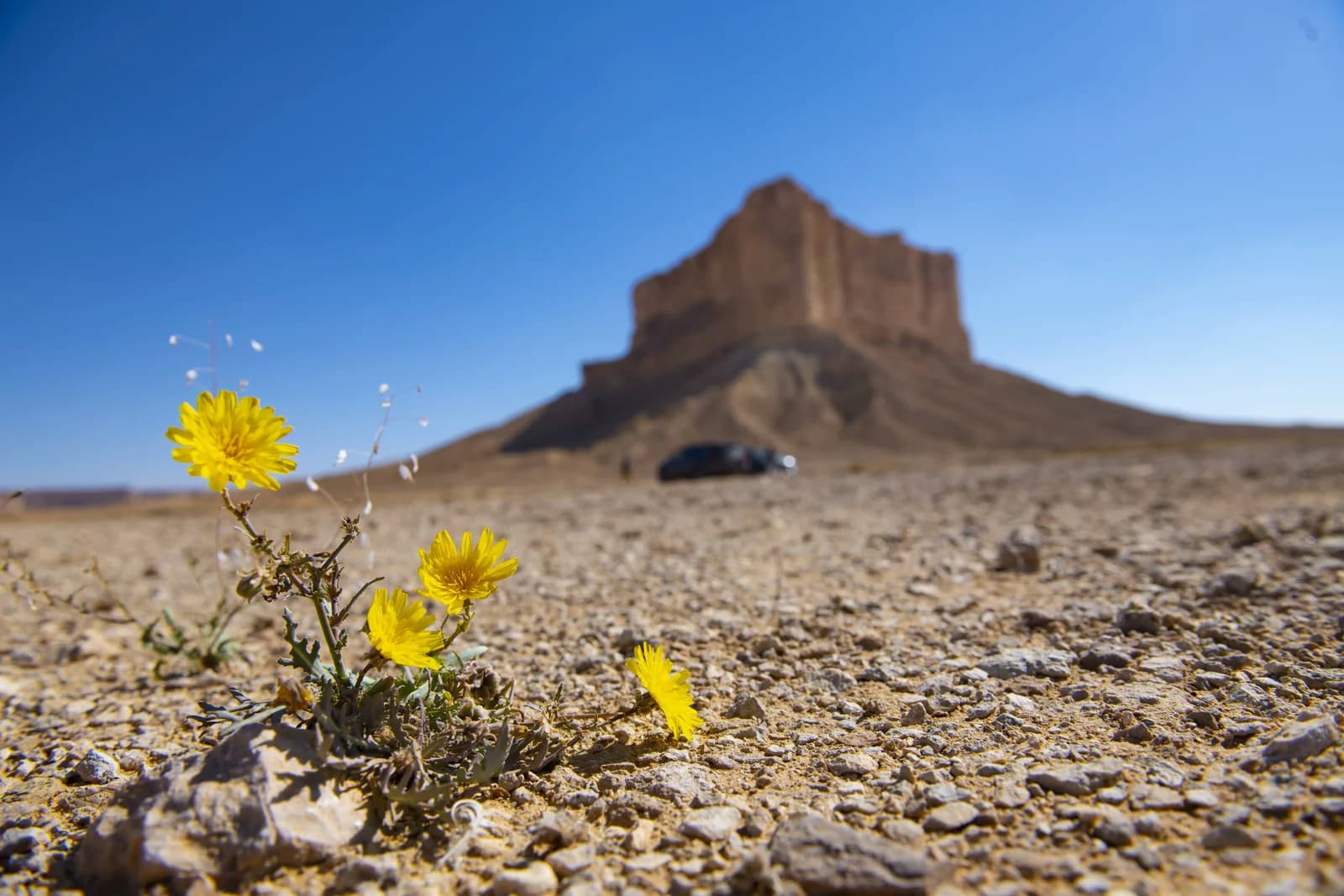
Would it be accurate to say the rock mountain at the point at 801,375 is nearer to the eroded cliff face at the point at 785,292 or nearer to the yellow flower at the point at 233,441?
the eroded cliff face at the point at 785,292

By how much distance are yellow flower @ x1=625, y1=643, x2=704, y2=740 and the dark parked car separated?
71.8ft

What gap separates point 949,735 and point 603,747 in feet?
3.17

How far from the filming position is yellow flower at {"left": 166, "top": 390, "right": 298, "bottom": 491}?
1.50 metres

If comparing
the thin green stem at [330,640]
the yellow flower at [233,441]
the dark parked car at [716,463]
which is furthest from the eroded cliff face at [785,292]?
the yellow flower at [233,441]

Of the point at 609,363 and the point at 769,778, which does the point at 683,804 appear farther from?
the point at 609,363

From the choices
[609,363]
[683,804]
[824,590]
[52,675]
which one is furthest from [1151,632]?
[609,363]

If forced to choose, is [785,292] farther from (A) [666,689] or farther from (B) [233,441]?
(B) [233,441]

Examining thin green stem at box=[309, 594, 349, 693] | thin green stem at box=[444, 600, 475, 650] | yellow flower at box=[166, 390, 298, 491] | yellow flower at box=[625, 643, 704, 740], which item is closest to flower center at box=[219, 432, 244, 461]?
yellow flower at box=[166, 390, 298, 491]

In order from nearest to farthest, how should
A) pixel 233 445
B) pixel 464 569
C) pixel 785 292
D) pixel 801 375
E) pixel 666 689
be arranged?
pixel 233 445 → pixel 464 569 → pixel 666 689 → pixel 801 375 → pixel 785 292

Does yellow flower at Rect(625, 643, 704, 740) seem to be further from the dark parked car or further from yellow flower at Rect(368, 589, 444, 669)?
the dark parked car

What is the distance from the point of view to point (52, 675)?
336cm

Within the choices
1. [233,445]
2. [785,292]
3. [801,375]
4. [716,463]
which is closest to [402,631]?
[233,445]

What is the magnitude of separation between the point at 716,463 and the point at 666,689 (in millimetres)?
22157

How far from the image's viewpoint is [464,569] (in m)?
1.84
